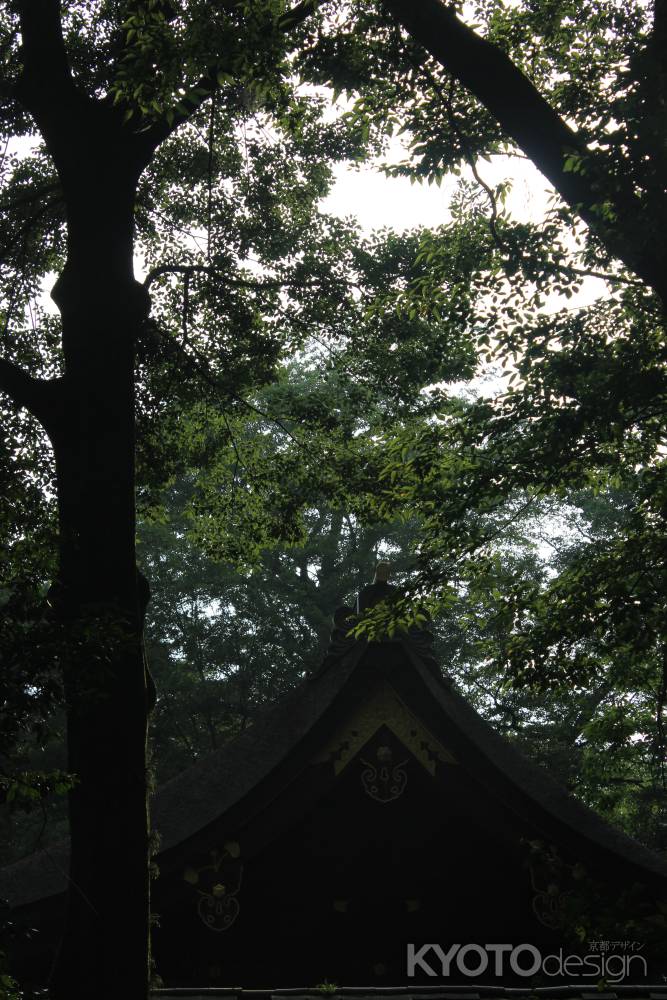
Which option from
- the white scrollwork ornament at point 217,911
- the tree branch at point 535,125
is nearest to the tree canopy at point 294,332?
the tree branch at point 535,125

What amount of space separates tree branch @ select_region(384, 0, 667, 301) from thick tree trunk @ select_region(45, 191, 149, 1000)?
112 inches

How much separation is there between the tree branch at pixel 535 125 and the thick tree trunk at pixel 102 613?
112 inches

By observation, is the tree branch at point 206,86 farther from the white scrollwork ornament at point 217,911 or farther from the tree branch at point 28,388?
the white scrollwork ornament at point 217,911

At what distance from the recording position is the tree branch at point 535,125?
14.8 ft

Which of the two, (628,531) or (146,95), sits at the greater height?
Answer: (146,95)

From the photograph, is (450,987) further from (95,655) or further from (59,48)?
(59,48)

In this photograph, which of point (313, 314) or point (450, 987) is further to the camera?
point (313, 314)

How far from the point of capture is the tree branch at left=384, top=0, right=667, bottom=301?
4508mm

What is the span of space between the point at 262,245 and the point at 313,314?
1.09 meters

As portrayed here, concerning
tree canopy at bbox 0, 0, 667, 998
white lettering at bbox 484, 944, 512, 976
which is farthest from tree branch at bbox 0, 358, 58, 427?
white lettering at bbox 484, 944, 512, 976

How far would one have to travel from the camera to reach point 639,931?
14.8 feet

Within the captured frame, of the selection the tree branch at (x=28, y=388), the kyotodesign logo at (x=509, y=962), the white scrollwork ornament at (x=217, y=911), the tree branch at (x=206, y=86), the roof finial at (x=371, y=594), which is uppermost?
the tree branch at (x=206, y=86)

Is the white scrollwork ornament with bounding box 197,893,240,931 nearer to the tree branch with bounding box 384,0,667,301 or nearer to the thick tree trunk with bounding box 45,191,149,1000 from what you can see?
the thick tree trunk with bounding box 45,191,149,1000

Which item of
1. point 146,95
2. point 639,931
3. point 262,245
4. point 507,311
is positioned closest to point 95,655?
point 639,931
